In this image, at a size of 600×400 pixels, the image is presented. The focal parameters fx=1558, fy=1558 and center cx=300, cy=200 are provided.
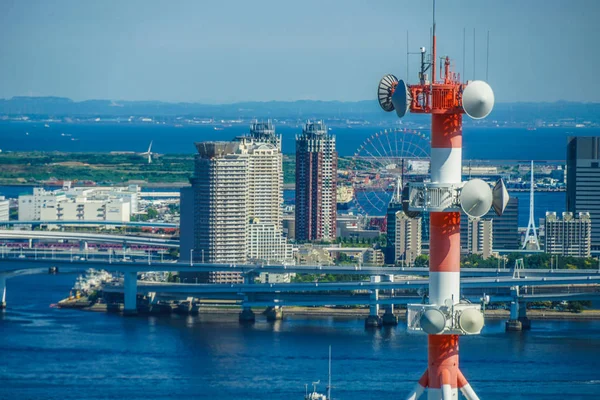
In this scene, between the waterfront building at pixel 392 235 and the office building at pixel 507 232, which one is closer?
the waterfront building at pixel 392 235

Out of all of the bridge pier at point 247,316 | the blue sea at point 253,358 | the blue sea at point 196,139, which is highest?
the blue sea at point 196,139

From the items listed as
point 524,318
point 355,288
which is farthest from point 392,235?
point 524,318

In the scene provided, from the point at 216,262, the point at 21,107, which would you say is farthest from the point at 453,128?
the point at 21,107

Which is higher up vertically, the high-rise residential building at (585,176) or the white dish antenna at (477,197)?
the high-rise residential building at (585,176)

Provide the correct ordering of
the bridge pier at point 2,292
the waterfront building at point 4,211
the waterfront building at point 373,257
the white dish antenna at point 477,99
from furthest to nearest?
1. the waterfront building at point 4,211
2. the waterfront building at point 373,257
3. the bridge pier at point 2,292
4. the white dish antenna at point 477,99

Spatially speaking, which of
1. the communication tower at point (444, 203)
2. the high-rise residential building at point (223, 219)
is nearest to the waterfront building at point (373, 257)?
the high-rise residential building at point (223, 219)

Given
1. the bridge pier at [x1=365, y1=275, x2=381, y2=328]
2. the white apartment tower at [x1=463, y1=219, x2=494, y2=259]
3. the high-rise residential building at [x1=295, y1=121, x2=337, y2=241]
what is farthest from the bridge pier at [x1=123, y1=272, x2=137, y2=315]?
the high-rise residential building at [x1=295, y1=121, x2=337, y2=241]

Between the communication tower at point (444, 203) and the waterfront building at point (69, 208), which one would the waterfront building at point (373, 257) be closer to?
the waterfront building at point (69, 208)

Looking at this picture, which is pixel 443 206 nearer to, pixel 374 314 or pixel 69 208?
pixel 374 314
